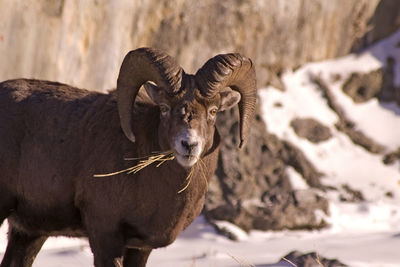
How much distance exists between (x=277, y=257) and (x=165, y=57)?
481 centimetres

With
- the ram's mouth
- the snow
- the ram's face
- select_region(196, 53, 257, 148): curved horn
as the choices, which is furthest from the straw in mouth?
the snow

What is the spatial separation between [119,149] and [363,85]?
10170 millimetres

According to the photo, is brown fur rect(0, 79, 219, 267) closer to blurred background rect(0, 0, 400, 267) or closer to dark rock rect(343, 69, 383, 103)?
blurred background rect(0, 0, 400, 267)

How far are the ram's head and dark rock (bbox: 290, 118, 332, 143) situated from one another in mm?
8035

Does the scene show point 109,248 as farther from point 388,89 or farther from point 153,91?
Result: point 388,89

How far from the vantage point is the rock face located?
40.9ft

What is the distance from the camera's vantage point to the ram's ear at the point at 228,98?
7.68 meters

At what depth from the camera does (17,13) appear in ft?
40.2

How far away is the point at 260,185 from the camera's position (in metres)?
14.6

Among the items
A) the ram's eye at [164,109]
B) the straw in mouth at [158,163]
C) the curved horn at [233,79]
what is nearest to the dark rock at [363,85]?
the curved horn at [233,79]

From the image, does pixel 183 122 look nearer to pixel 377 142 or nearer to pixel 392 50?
pixel 377 142

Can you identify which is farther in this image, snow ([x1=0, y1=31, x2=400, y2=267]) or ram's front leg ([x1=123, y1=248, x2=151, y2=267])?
snow ([x1=0, y1=31, x2=400, y2=267])

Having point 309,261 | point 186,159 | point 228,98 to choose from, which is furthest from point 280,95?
point 186,159

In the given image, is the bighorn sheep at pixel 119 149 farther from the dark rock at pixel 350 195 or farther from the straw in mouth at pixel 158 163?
the dark rock at pixel 350 195
